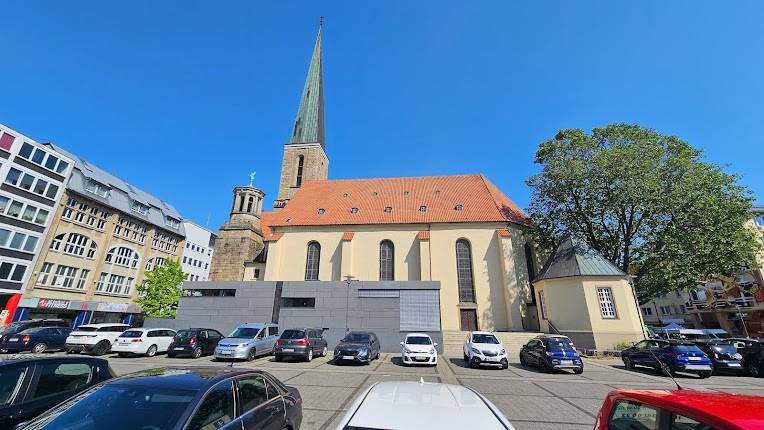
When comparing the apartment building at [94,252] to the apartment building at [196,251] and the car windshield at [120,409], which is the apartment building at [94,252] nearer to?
the apartment building at [196,251]

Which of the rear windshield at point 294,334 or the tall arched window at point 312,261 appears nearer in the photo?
the rear windshield at point 294,334

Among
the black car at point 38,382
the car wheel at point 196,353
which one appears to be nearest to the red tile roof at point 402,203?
the car wheel at point 196,353

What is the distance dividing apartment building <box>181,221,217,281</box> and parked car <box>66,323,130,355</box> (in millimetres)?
31954

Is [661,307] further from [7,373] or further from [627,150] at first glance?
[7,373]

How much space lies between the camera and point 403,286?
76.2 ft

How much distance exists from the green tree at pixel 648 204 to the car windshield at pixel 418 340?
54.0ft

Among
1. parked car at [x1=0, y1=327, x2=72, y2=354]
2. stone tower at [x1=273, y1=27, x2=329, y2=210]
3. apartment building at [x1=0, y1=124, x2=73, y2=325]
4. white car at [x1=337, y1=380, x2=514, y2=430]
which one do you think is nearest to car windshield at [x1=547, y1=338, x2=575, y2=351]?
white car at [x1=337, y1=380, x2=514, y2=430]

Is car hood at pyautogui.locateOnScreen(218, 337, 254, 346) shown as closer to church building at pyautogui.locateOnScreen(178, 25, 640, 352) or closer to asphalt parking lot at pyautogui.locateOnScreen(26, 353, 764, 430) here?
asphalt parking lot at pyautogui.locateOnScreen(26, 353, 764, 430)

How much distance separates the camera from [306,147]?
44.3 metres

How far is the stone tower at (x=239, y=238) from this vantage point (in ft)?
102

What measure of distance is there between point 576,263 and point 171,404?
24939 millimetres

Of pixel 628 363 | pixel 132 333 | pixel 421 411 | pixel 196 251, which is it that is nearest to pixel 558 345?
pixel 628 363

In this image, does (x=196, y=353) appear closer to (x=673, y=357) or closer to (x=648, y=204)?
(x=673, y=357)

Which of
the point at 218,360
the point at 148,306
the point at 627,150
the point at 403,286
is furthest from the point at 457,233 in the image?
the point at 148,306
